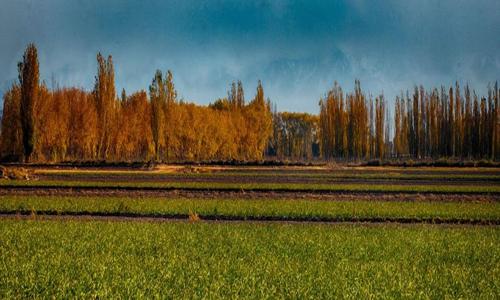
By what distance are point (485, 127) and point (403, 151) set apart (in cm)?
1295

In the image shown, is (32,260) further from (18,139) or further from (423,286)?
(18,139)

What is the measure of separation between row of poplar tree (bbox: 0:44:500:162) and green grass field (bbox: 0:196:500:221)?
135 feet

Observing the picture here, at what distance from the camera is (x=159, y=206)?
23.6m

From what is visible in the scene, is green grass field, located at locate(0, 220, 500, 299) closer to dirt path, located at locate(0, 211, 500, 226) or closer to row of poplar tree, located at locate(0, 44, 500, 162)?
dirt path, located at locate(0, 211, 500, 226)

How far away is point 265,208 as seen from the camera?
23203 millimetres

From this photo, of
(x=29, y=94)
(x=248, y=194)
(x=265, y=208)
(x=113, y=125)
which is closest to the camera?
(x=265, y=208)

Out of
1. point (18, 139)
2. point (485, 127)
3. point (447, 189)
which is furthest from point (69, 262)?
point (485, 127)

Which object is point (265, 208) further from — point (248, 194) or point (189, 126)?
point (189, 126)

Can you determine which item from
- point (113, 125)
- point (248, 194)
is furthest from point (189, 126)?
point (248, 194)

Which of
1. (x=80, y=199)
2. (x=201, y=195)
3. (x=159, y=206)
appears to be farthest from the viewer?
(x=201, y=195)

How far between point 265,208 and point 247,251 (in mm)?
9994

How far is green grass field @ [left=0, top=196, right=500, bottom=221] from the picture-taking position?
21906mm

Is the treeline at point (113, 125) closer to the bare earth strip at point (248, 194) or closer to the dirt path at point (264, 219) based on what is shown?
the bare earth strip at point (248, 194)

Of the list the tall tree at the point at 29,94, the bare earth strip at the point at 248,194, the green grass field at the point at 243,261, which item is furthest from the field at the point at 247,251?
the tall tree at the point at 29,94
